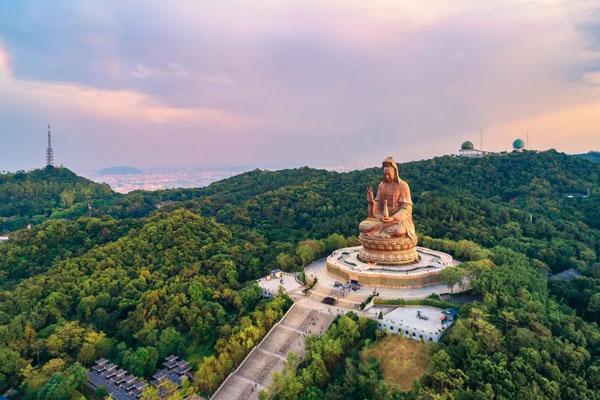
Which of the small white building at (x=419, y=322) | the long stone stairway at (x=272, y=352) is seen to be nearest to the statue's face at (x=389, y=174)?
the small white building at (x=419, y=322)

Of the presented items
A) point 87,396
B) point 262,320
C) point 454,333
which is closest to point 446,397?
point 454,333

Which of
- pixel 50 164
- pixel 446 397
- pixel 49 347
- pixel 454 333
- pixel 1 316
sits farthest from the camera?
pixel 50 164

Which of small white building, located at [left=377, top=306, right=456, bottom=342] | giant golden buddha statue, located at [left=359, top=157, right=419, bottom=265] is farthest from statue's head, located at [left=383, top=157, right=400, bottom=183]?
small white building, located at [left=377, top=306, right=456, bottom=342]

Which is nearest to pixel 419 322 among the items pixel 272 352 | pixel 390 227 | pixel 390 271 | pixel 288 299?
pixel 390 271

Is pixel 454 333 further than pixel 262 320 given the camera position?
No

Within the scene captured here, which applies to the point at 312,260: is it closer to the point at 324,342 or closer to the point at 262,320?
the point at 262,320

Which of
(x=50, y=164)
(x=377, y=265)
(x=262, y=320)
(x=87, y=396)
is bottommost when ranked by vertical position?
(x=87, y=396)
